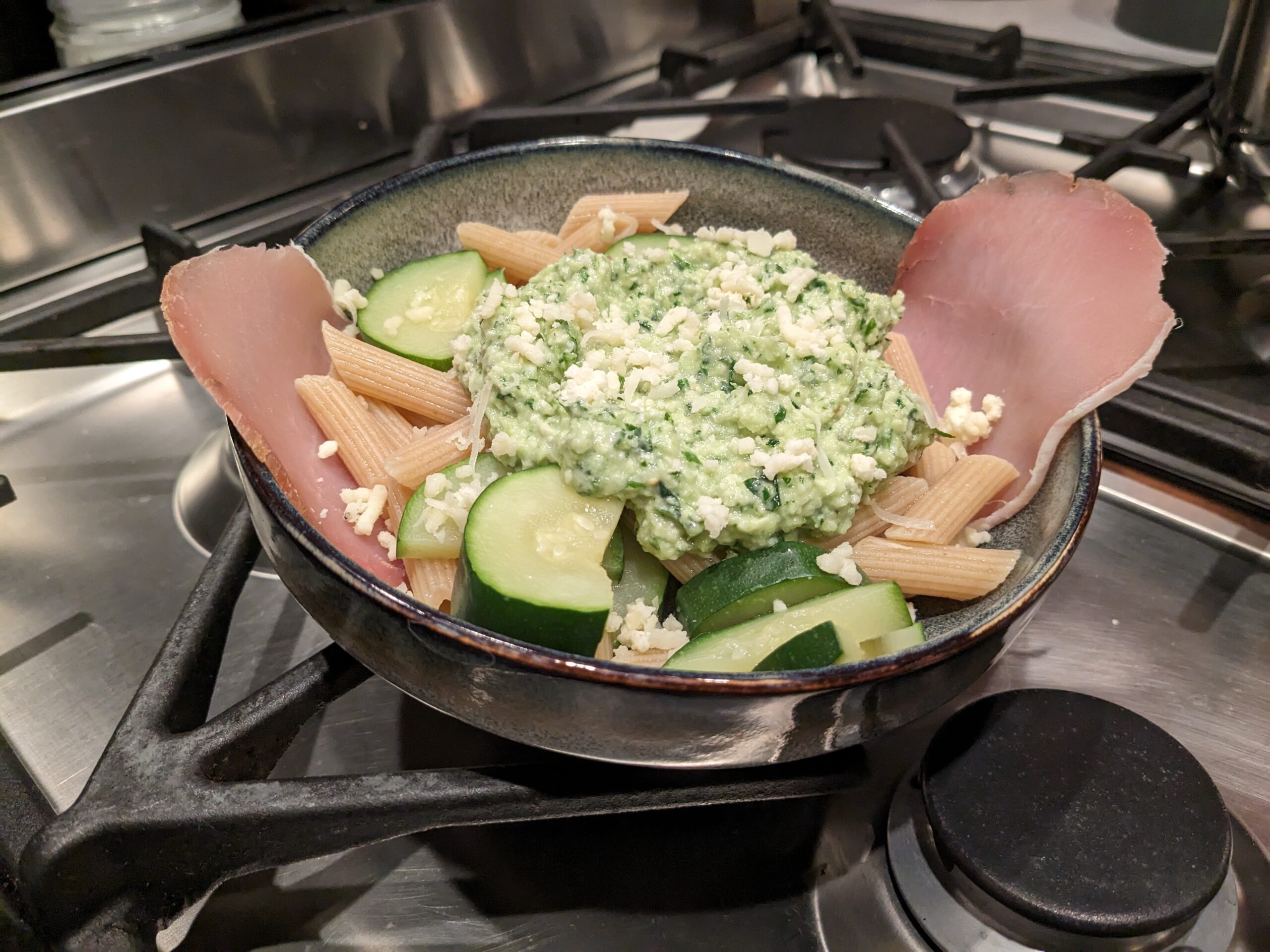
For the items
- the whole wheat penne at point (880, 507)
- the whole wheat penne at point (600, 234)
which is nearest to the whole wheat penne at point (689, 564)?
the whole wheat penne at point (880, 507)

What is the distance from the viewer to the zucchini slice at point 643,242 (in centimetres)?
133

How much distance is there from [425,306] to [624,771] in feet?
2.39

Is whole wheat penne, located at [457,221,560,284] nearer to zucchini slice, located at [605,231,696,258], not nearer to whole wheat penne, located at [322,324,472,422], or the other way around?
zucchini slice, located at [605,231,696,258]

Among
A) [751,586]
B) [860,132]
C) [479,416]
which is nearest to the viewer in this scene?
[751,586]

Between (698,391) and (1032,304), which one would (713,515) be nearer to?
(698,391)

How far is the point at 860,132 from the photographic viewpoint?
200cm

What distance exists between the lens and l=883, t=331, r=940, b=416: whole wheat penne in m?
1.24

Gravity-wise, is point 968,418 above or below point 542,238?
below

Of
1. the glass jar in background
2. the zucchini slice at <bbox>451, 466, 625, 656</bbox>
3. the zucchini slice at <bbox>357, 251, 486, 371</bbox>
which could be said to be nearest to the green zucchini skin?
the zucchini slice at <bbox>451, 466, 625, 656</bbox>

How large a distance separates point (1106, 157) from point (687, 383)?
4.14 ft

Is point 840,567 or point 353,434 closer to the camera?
point 840,567

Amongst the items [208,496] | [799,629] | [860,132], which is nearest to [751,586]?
[799,629]

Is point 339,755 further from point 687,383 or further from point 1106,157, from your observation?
point 1106,157

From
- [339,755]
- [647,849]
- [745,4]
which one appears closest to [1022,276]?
[647,849]
